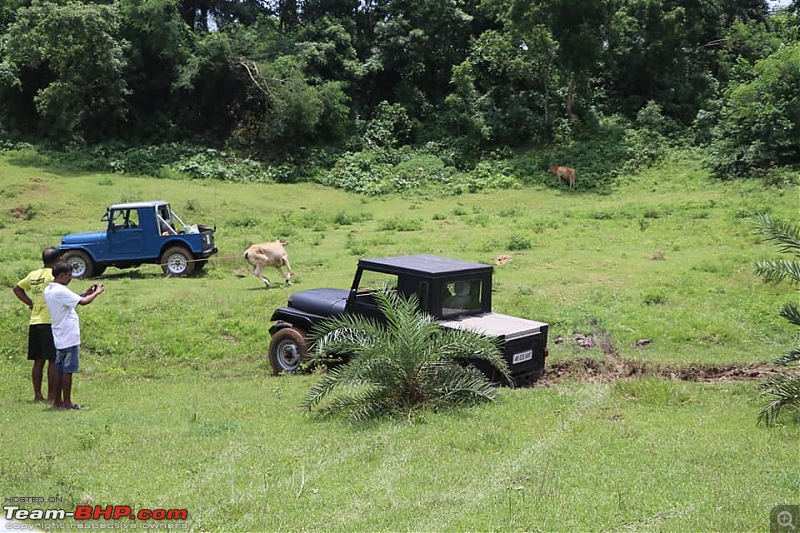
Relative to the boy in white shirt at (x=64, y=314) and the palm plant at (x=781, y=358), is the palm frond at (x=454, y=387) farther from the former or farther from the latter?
the boy in white shirt at (x=64, y=314)


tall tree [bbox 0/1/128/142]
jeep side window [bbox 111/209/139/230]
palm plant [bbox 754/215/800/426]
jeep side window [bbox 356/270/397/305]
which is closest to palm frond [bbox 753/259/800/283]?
palm plant [bbox 754/215/800/426]

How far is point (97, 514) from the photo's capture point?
16.1 ft

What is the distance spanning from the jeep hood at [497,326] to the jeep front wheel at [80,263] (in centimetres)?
1129

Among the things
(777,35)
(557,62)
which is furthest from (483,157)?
(777,35)

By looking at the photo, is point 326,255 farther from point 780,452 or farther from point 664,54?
point 664,54

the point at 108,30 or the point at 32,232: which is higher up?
the point at 108,30

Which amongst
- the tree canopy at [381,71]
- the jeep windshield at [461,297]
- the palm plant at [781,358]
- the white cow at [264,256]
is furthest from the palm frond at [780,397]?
the tree canopy at [381,71]

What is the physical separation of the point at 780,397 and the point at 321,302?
5.89 meters

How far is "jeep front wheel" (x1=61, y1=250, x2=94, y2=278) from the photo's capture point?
1741cm

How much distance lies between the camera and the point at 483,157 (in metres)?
35.0

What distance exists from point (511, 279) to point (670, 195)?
13921mm

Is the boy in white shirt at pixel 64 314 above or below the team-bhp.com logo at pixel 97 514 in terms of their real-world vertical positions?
above

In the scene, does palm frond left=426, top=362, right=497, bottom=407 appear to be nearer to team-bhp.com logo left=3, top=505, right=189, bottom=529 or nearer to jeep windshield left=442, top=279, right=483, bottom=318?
jeep windshield left=442, top=279, right=483, bottom=318

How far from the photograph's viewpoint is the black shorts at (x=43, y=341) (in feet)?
28.3
